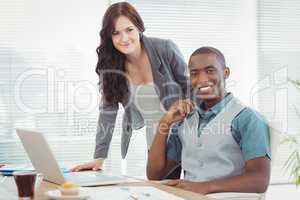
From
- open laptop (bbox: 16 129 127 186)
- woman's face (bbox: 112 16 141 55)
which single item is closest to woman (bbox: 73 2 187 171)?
woman's face (bbox: 112 16 141 55)

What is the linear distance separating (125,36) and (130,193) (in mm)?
1392

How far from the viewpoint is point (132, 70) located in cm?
282

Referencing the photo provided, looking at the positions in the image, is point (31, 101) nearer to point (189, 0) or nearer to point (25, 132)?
point (189, 0)

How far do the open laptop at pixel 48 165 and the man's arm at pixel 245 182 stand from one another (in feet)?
0.82

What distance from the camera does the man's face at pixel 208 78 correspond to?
202 cm

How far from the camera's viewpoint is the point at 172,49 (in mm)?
2719

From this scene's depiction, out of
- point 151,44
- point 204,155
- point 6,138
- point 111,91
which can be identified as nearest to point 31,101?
point 6,138

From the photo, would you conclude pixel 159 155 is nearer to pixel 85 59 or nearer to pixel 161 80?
pixel 161 80

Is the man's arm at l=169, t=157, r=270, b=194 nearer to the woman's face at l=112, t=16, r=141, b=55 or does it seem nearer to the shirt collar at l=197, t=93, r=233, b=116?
the shirt collar at l=197, t=93, r=233, b=116

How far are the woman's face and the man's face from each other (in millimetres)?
677

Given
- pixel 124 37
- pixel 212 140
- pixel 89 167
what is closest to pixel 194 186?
pixel 212 140

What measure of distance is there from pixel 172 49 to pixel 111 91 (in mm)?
430

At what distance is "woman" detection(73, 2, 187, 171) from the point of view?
2676 mm

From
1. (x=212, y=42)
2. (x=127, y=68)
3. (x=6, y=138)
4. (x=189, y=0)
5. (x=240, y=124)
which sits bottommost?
(x=6, y=138)
